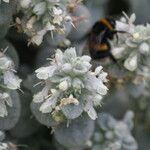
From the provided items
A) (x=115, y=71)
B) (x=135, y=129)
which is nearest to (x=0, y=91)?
(x=115, y=71)

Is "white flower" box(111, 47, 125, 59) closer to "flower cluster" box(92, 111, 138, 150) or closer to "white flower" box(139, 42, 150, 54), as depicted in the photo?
"white flower" box(139, 42, 150, 54)

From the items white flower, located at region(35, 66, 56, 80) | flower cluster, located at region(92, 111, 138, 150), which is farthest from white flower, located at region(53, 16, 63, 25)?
flower cluster, located at region(92, 111, 138, 150)

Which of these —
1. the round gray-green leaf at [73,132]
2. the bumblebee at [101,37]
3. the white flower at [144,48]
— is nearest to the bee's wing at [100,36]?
the bumblebee at [101,37]

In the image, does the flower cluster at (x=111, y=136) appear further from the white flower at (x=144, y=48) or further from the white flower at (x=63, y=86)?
Answer: the white flower at (x=63, y=86)

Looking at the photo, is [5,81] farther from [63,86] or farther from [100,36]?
[100,36]

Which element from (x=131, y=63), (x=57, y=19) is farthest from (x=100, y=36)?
(x=57, y=19)

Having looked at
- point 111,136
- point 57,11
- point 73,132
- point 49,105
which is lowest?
point 111,136
